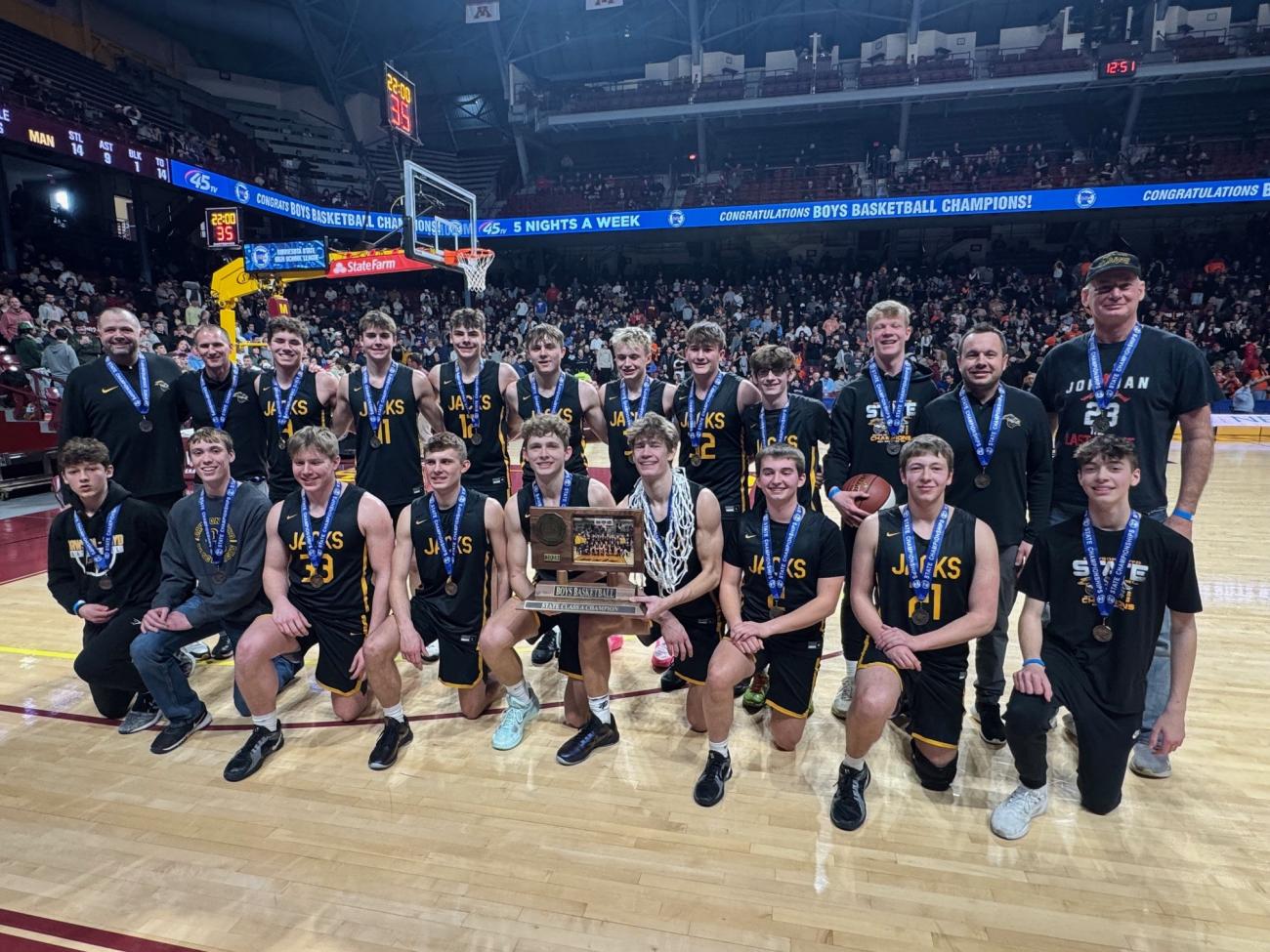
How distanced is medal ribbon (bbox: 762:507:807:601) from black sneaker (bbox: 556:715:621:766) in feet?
3.47

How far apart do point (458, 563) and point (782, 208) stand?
18.8 meters

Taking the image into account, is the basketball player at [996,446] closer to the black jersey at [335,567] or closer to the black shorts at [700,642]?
the black shorts at [700,642]

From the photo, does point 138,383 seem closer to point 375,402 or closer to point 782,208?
point 375,402

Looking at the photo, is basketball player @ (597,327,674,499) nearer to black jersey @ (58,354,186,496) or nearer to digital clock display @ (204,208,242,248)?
black jersey @ (58,354,186,496)

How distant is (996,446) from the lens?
10.4 ft

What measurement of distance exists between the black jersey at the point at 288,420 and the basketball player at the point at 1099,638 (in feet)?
13.2

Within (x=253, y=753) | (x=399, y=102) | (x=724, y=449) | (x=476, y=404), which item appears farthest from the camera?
(x=399, y=102)

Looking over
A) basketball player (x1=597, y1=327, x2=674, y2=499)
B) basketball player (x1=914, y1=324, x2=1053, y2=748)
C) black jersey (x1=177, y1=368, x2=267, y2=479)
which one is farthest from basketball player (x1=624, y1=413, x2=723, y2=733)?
black jersey (x1=177, y1=368, x2=267, y2=479)

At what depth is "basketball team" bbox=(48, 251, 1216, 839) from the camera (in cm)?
282

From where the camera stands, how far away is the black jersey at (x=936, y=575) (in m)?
2.92

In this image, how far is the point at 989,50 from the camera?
858 inches

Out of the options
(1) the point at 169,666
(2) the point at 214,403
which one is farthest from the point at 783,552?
(2) the point at 214,403

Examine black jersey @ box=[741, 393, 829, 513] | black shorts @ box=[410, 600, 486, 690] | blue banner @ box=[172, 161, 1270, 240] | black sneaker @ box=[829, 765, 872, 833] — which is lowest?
black sneaker @ box=[829, 765, 872, 833]

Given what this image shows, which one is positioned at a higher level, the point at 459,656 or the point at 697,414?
the point at 697,414
